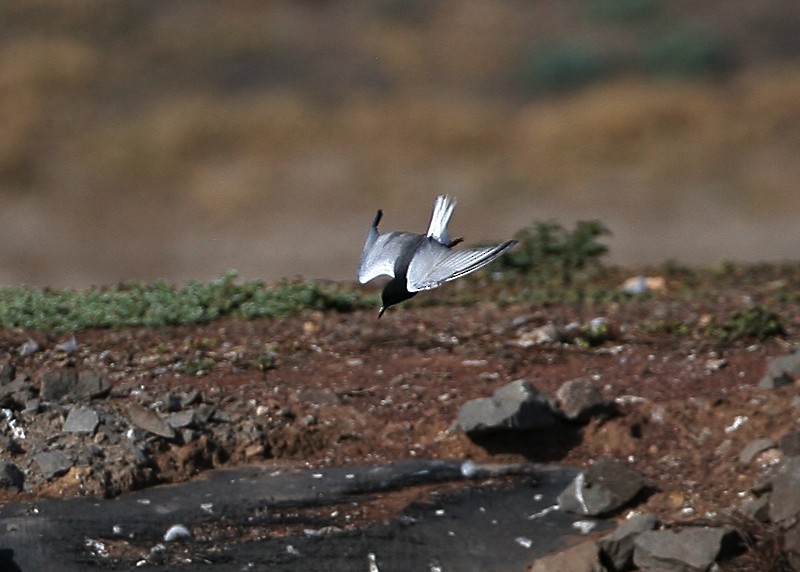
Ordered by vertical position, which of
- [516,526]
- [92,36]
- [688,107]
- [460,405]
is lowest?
[516,526]

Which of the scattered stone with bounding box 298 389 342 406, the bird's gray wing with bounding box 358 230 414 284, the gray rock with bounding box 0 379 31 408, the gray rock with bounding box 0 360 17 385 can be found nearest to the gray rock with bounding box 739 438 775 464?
the bird's gray wing with bounding box 358 230 414 284

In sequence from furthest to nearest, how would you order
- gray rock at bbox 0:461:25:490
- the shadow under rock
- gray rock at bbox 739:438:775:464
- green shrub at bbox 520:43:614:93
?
1. green shrub at bbox 520:43:614:93
2. the shadow under rock
3. gray rock at bbox 739:438:775:464
4. gray rock at bbox 0:461:25:490

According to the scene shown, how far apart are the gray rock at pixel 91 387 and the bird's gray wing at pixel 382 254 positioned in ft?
4.39

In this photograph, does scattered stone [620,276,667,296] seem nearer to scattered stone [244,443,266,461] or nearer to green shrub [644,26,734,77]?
scattered stone [244,443,266,461]

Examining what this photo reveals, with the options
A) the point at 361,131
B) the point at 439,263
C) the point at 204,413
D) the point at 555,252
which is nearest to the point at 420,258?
the point at 439,263

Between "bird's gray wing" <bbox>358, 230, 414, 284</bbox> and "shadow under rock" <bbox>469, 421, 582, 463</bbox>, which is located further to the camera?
"shadow under rock" <bbox>469, 421, 582, 463</bbox>

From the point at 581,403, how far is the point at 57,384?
7.34 feet

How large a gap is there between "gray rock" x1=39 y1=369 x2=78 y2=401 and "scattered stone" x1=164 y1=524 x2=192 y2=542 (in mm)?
1019

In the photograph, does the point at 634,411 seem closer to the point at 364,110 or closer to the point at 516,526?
the point at 516,526

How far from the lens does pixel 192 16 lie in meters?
21.2

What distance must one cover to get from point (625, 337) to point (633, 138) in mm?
11749

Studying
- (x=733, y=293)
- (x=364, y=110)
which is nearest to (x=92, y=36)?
(x=364, y=110)

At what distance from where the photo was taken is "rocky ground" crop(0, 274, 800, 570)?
6.36 metres

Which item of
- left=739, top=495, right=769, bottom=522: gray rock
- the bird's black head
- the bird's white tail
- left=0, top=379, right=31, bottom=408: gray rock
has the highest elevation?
the bird's white tail
